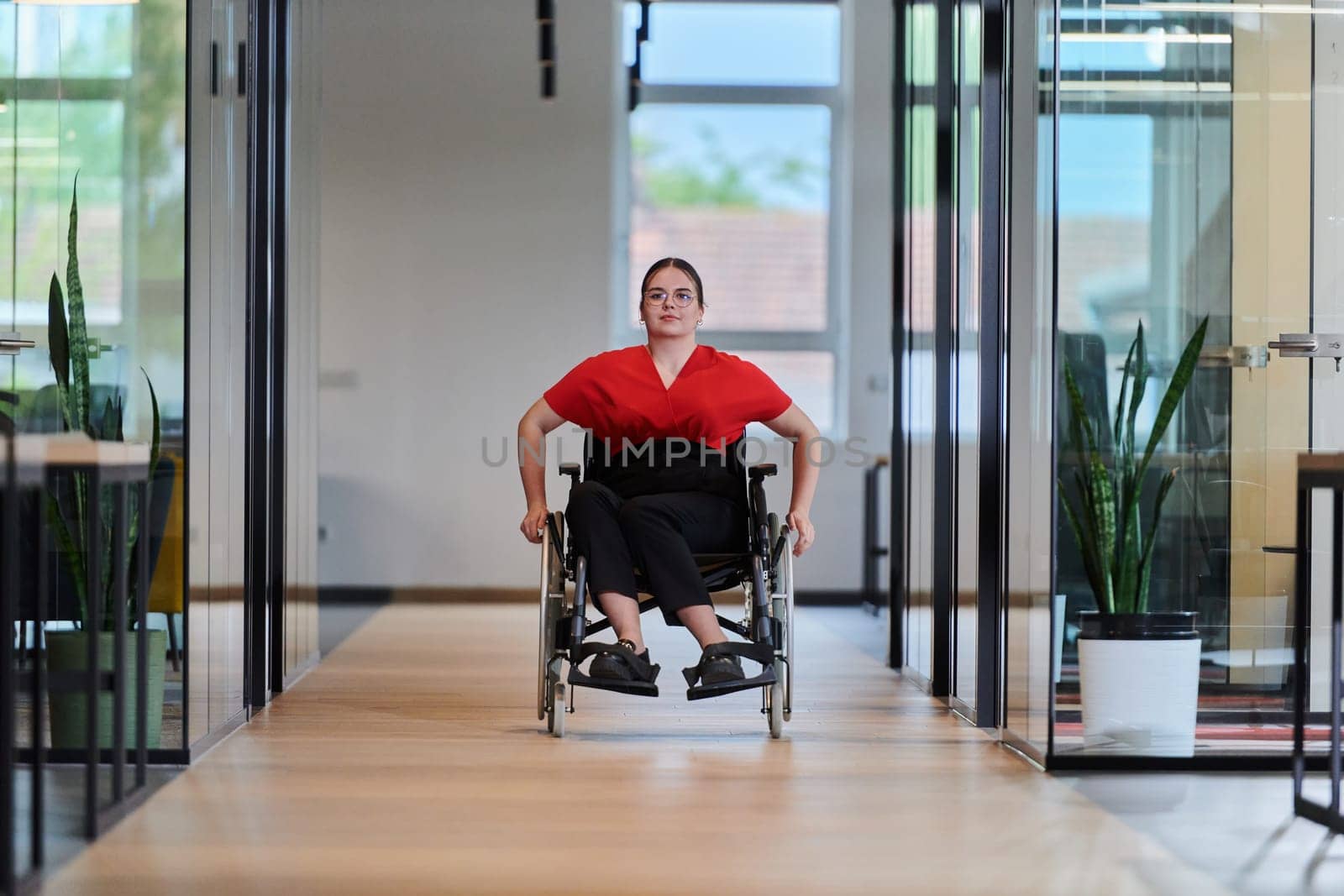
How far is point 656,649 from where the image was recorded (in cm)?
486

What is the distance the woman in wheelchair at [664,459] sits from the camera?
3188 millimetres

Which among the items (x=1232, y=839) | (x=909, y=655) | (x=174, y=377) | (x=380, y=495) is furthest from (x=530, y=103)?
(x=1232, y=839)

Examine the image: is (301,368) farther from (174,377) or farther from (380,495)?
(380,495)

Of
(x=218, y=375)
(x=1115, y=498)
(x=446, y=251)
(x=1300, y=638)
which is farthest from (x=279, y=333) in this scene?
(x=1300, y=638)

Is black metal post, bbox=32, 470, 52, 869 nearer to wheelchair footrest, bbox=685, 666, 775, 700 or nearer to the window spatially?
wheelchair footrest, bbox=685, 666, 775, 700

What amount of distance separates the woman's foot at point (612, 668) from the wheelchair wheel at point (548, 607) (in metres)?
0.15

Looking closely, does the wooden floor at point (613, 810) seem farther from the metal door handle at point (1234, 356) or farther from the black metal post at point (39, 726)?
the metal door handle at point (1234, 356)

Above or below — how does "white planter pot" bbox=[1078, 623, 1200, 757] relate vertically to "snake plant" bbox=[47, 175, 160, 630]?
below

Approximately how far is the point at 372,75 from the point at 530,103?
723 mm

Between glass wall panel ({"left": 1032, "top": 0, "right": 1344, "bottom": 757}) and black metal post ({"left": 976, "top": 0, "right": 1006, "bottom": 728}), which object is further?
black metal post ({"left": 976, "top": 0, "right": 1006, "bottom": 728})

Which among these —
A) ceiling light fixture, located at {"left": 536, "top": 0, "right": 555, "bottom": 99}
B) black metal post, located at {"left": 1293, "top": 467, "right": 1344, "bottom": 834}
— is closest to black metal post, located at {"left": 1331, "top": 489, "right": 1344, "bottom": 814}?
black metal post, located at {"left": 1293, "top": 467, "right": 1344, "bottom": 834}

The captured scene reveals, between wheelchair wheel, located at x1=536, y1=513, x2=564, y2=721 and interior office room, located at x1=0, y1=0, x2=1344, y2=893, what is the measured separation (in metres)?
0.02

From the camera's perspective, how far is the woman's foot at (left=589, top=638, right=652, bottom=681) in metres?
2.99

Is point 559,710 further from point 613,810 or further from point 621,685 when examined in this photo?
point 613,810
